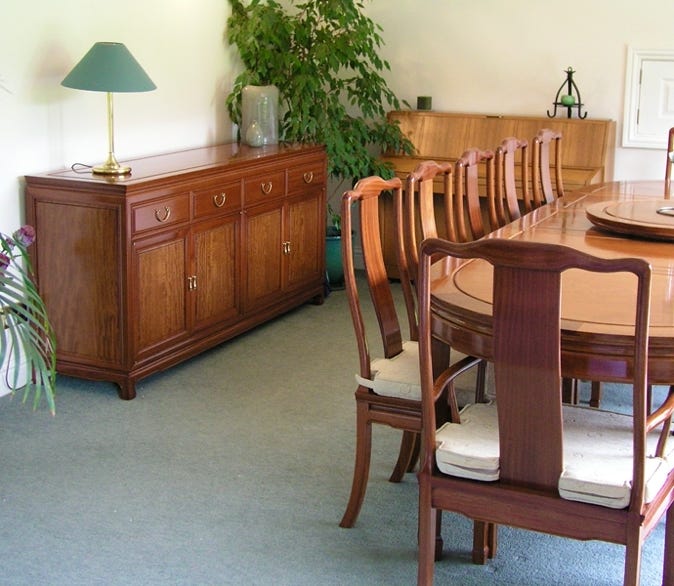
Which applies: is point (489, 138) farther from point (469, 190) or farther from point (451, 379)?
point (451, 379)

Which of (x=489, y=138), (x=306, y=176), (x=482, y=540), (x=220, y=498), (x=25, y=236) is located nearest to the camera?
(x=25, y=236)

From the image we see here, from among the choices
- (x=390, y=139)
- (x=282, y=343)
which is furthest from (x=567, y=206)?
(x=390, y=139)

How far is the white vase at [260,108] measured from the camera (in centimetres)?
538

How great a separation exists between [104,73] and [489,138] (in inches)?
102

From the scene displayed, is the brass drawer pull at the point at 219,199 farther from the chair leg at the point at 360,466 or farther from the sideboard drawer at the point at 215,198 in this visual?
the chair leg at the point at 360,466

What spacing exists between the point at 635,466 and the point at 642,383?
0.63 feet

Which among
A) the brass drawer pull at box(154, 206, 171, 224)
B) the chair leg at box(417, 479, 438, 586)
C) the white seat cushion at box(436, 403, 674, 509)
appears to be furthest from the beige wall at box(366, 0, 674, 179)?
the chair leg at box(417, 479, 438, 586)

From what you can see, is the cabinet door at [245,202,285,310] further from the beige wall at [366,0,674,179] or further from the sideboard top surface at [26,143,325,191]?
the beige wall at [366,0,674,179]

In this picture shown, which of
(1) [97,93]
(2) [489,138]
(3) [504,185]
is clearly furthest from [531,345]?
(2) [489,138]

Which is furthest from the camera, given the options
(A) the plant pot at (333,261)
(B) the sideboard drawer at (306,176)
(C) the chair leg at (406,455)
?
(A) the plant pot at (333,261)

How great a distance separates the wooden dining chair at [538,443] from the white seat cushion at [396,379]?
368 millimetres

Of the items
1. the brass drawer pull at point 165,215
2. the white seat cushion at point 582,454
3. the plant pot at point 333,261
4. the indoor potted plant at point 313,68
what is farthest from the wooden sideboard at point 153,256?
the white seat cushion at point 582,454

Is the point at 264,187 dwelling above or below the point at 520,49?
below

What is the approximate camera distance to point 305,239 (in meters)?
5.42
